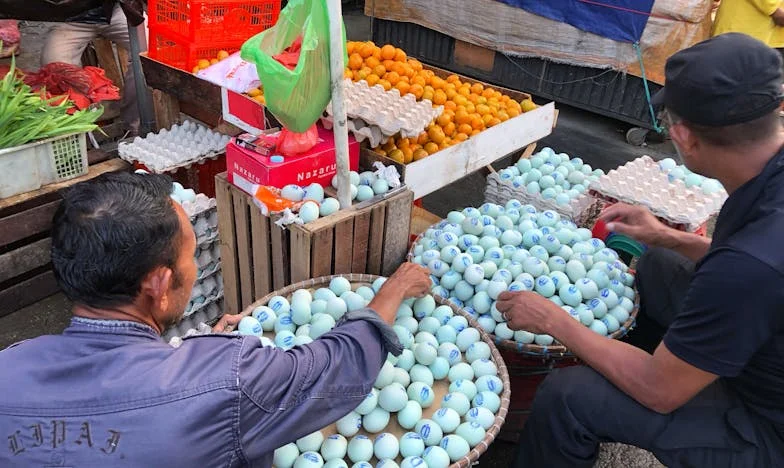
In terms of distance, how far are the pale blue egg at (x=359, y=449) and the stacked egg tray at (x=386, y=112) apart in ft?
5.22

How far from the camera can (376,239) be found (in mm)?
2699

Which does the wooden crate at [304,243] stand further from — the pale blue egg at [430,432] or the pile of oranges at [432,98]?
the pale blue egg at [430,432]

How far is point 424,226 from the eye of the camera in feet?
11.8

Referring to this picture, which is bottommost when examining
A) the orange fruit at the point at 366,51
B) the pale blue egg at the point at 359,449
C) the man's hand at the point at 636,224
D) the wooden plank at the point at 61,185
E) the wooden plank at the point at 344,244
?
the wooden plank at the point at 61,185

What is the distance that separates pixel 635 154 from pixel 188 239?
18.3 ft

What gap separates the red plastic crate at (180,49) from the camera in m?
3.80

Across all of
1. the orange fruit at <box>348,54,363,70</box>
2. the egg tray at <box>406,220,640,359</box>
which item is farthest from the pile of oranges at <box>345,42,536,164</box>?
the egg tray at <box>406,220,640,359</box>

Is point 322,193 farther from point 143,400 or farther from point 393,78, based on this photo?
point 143,400

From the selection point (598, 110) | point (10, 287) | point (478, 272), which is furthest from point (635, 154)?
point (10, 287)

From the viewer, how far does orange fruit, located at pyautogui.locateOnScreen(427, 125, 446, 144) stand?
3.43 metres

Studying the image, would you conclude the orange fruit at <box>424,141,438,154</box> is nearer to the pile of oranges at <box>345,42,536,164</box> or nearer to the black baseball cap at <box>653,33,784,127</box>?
the pile of oranges at <box>345,42,536,164</box>

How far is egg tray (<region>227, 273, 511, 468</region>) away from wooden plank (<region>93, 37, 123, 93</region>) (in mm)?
3931

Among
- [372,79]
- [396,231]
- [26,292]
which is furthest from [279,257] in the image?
[26,292]

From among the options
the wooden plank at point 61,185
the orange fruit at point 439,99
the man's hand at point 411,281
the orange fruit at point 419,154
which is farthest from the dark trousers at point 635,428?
the wooden plank at point 61,185
